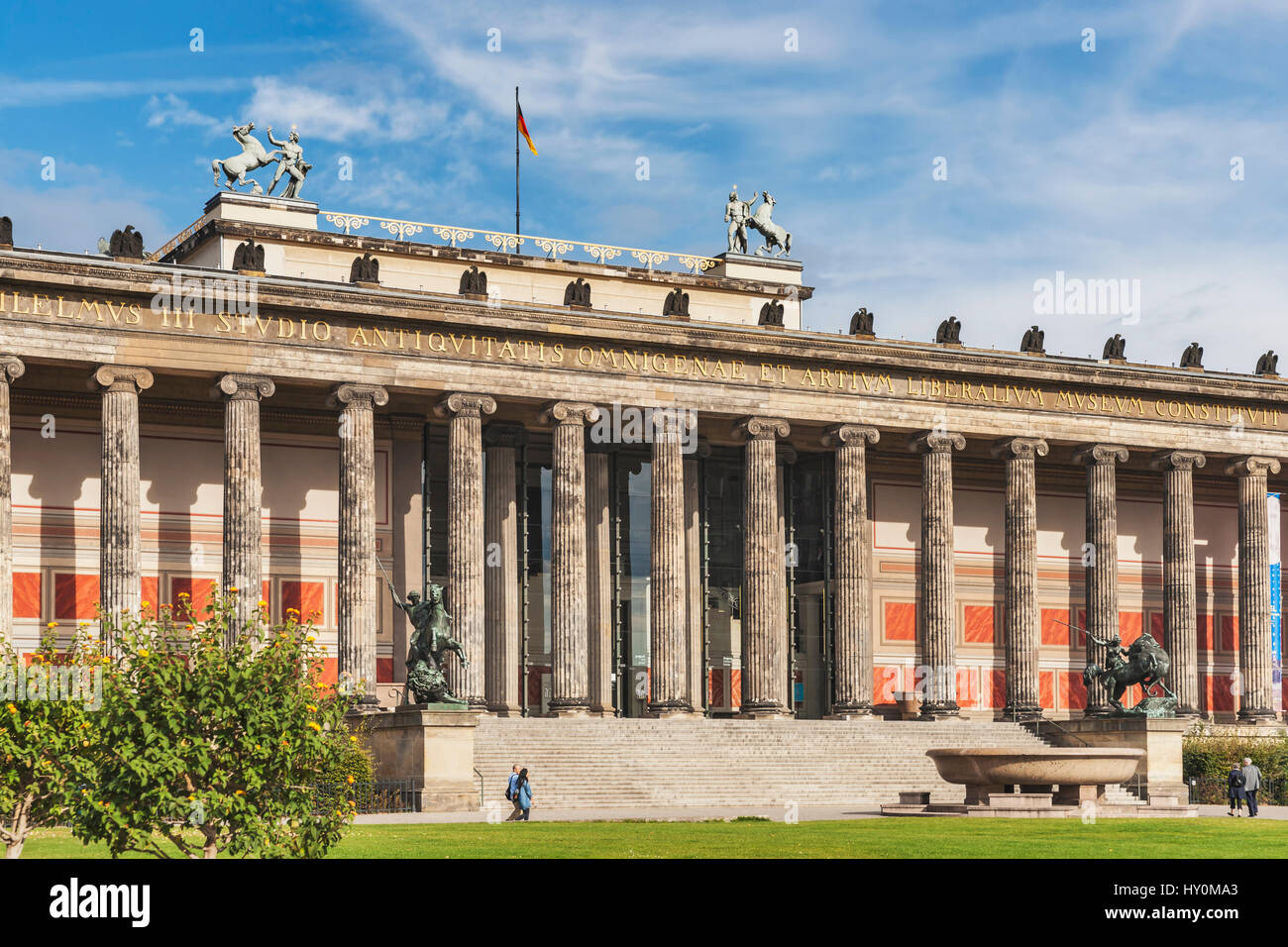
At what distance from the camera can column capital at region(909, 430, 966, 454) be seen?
5384 cm

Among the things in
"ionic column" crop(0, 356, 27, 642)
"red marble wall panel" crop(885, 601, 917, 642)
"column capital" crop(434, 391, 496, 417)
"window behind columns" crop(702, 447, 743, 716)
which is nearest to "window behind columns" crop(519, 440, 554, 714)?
"column capital" crop(434, 391, 496, 417)

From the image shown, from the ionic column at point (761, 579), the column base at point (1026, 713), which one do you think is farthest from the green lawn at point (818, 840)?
the column base at point (1026, 713)

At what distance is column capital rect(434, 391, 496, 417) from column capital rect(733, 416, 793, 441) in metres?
7.81

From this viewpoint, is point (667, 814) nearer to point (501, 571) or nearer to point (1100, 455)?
point (501, 571)

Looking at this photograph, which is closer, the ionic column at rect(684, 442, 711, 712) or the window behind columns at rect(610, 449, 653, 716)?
the window behind columns at rect(610, 449, 653, 716)

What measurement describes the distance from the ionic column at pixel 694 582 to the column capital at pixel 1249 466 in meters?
18.1

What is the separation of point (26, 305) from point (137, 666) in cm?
2805

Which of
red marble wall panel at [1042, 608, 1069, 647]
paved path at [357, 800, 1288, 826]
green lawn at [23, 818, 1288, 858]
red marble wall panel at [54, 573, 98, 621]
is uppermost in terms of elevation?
red marble wall panel at [54, 573, 98, 621]

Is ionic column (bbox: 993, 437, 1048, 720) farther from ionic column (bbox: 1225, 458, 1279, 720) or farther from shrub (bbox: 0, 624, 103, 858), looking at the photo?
shrub (bbox: 0, 624, 103, 858)

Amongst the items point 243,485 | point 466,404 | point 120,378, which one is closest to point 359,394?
point 466,404

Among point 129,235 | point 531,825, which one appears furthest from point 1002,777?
point 129,235

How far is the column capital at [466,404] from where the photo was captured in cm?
4822

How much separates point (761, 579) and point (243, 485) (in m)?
15.2
